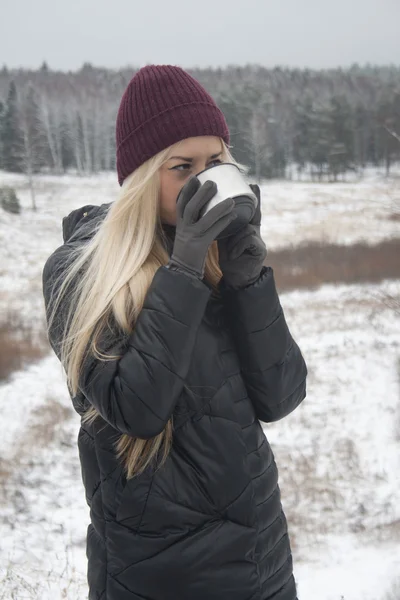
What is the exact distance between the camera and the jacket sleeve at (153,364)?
1.15 m

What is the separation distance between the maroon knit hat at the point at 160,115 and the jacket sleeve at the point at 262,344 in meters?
0.41

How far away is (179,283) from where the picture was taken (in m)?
1.19

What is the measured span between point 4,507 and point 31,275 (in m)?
11.8

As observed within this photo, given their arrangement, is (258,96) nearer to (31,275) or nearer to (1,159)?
(1,159)

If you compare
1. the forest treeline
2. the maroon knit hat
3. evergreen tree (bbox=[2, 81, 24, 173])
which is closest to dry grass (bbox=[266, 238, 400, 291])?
the maroon knit hat

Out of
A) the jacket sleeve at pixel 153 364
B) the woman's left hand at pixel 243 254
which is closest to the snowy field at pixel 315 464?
the jacket sleeve at pixel 153 364

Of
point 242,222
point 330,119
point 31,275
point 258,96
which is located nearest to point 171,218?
point 242,222

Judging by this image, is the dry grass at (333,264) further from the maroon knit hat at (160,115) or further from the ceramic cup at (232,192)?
the ceramic cup at (232,192)

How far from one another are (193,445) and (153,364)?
0.25 metres

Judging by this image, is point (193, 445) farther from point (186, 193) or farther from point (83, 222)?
point (83, 222)

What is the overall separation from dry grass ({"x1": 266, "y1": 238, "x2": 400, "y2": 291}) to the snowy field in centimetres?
91

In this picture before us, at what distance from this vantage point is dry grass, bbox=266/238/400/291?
1358cm

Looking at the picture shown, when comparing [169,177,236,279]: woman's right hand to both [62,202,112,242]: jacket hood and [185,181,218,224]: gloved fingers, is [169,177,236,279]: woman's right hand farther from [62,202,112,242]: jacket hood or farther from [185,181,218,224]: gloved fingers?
[62,202,112,242]: jacket hood

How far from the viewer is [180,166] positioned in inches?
53.1
